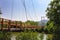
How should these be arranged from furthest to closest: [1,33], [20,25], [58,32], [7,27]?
[58,32] < [20,25] < [7,27] < [1,33]

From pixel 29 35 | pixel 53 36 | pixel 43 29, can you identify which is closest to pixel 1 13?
pixel 29 35

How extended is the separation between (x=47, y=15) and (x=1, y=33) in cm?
726

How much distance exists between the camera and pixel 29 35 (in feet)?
32.7

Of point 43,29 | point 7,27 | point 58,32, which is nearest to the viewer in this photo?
point 7,27

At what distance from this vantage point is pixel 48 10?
15711 millimetres

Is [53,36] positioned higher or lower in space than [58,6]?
lower

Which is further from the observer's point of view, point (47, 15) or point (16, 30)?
point (47, 15)

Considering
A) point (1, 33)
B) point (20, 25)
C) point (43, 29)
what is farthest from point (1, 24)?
point (43, 29)

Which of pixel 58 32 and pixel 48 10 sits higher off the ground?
pixel 48 10

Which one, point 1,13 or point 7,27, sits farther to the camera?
point 1,13

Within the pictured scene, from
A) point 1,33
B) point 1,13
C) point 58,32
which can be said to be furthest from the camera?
point 58,32

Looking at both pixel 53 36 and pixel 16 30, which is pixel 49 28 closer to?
pixel 53 36

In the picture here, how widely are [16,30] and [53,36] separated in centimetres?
495

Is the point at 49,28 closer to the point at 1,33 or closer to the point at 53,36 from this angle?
the point at 53,36
